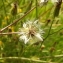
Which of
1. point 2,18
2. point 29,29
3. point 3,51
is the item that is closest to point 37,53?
point 3,51

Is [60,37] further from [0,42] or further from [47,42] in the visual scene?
[0,42]

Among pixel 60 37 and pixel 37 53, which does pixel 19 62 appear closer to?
pixel 37 53

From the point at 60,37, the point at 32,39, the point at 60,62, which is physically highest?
the point at 32,39

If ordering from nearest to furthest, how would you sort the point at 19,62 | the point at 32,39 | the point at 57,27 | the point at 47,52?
1. the point at 32,39
2. the point at 19,62
3. the point at 47,52
4. the point at 57,27

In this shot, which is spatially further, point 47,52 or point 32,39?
point 47,52

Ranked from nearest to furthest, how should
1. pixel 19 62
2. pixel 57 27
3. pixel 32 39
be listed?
1. pixel 32 39
2. pixel 19 62
3. pixel 57 27

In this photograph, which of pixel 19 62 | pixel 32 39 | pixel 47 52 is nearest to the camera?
pixel 32 39

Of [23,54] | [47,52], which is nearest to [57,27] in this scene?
[47,52]

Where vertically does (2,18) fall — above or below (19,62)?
above

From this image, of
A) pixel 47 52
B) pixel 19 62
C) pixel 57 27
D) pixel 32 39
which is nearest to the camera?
pixel 32 39
